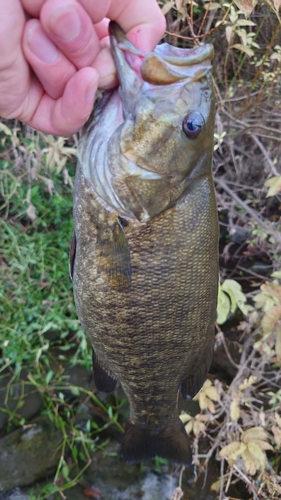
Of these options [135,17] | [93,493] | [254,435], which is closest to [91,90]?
[135,17]

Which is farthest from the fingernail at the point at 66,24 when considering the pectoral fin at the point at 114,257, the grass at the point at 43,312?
the grass at the point at 43,312

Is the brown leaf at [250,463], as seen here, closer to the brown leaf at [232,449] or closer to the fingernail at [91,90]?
the brown leaf at [232,449]

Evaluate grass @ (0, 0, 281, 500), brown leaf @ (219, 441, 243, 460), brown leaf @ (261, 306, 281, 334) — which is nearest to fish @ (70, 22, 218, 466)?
brown leaf @ (261, 306, 281, 334)

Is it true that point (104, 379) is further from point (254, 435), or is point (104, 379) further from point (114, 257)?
point (254, 435)

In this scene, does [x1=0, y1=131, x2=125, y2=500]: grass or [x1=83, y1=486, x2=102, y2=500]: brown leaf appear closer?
[x1=83, y1=486, x2=102, y2=500]: brown leaf

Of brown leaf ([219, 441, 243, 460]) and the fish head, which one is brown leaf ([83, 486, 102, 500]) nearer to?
brown leaf ([219, 441, 243, 460])

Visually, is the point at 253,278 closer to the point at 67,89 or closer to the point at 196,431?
the point at 196,431
